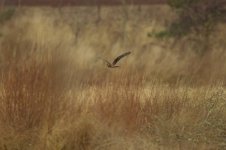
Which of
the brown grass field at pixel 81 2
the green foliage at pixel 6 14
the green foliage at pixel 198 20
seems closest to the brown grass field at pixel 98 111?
the green foliage at pixel 198 20

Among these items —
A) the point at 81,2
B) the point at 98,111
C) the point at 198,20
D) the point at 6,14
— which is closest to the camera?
the point at 98,111

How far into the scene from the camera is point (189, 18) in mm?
21625

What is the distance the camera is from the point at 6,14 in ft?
86.2

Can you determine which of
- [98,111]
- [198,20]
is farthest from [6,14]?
[98,111]

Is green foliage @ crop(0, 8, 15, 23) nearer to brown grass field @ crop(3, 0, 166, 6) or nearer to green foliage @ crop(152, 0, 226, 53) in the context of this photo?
brown grass field @ crop(3, 0, 166, 6)

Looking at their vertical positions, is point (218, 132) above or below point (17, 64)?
below

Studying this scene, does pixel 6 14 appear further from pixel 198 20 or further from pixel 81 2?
pixel 198 20

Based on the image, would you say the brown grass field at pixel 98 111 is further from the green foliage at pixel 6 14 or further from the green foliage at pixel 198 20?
the green foliage at pixel 6 14

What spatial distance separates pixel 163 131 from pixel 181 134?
23cm

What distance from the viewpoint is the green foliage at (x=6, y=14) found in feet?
84.7

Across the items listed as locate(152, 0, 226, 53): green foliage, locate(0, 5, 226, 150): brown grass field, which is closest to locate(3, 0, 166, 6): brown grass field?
locate(152, 0, 226, 53): green foliage

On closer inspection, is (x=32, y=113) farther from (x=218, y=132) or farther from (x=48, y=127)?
(x=218, y=132)

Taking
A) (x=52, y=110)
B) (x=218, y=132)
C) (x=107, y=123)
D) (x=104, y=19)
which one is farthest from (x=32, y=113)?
(x=104, y=19)

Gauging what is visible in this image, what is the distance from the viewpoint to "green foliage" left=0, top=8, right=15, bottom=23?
2583 cm
